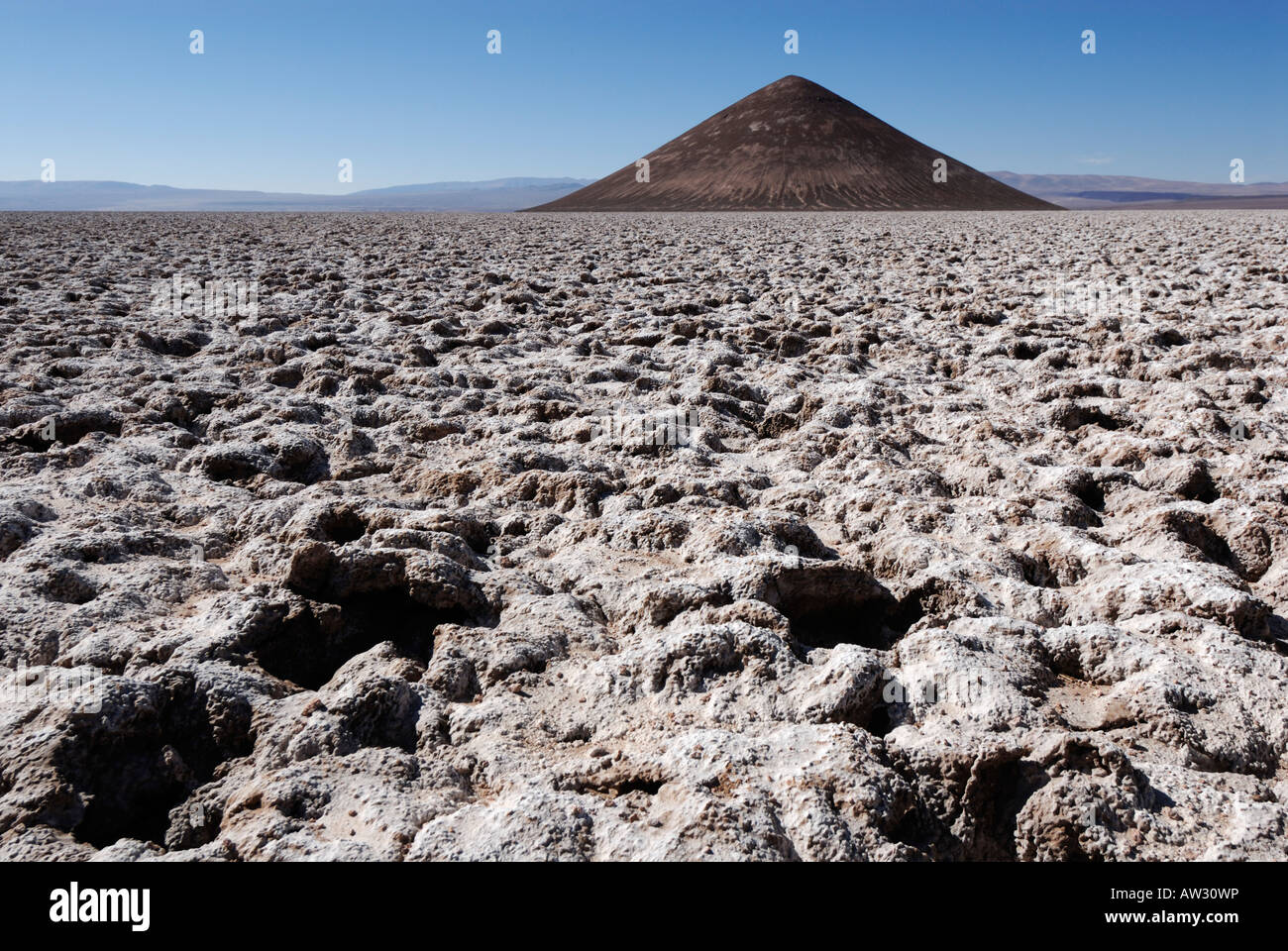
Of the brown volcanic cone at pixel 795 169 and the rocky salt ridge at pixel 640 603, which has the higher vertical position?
the brown volcanic cone at pixel 795 169

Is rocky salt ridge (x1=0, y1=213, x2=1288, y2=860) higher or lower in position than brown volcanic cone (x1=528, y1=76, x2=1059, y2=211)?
lower

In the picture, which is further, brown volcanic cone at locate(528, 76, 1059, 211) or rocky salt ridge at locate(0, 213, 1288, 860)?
brown volcanic cone at locate(528, 76, 1059, 211)

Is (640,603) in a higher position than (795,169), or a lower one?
lower
